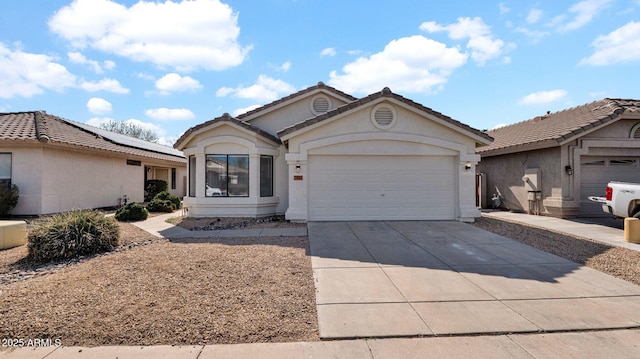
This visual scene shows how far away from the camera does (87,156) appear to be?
51.1ft

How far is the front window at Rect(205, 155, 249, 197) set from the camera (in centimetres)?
1262

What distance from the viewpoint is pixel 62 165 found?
14.1 meters

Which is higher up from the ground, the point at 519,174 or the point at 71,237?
the point at 519,174

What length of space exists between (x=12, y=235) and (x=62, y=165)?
6925 millimetres

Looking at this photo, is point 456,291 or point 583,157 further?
point 583,157

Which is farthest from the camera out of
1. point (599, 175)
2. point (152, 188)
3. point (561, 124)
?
point (152, 188)

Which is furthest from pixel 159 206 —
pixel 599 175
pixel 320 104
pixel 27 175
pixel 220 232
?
pixel 599 175

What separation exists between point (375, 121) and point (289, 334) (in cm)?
896

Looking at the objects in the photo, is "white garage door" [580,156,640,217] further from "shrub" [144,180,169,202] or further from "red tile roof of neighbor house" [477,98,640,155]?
"shrub" [144,180,169,202]

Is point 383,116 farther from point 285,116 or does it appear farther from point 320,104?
point 285,116

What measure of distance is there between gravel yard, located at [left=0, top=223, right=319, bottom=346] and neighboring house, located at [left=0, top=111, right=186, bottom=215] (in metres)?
7.30

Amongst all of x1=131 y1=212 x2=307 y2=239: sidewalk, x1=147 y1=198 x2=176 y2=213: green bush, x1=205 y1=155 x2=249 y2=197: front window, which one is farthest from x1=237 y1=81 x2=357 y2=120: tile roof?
x1=147 y1=198 x2=176 y2=213: green bush

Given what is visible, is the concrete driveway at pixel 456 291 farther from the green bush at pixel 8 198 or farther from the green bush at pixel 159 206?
the green bush at pixel 8 198

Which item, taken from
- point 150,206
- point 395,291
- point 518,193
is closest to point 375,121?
point 395,291
